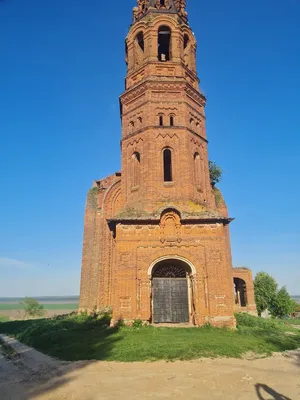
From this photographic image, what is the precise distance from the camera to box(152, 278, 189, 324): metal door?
50.2ft

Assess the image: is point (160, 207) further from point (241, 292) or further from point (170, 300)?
point (241, 292)

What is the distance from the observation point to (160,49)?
22.9m

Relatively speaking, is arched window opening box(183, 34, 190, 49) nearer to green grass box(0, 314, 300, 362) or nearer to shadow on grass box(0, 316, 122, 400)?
green grass box(0, 314, 300, 362)

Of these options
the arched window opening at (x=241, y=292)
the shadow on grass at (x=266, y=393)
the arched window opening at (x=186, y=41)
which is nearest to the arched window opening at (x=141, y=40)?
the arched window opening at (x=186, y=41)

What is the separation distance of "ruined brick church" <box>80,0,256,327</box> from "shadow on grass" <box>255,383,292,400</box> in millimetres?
6765

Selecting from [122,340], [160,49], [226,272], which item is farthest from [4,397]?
[160,49]

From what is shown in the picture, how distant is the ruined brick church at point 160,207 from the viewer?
15.2m

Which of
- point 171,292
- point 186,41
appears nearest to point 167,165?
point 171,292

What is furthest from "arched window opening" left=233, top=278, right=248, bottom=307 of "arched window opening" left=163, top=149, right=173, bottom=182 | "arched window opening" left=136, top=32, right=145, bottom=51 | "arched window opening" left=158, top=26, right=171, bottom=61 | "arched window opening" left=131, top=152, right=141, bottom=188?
"arched window opening" left=136, top=32, right=145, bottom=51

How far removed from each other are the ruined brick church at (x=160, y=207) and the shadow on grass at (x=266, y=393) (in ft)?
22.2

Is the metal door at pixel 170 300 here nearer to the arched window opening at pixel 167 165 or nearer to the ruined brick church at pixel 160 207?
the ruined brick church at pixel 160 207

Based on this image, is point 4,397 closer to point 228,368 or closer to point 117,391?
point 117,391

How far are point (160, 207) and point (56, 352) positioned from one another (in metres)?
8.06

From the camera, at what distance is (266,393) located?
740 centimetres
